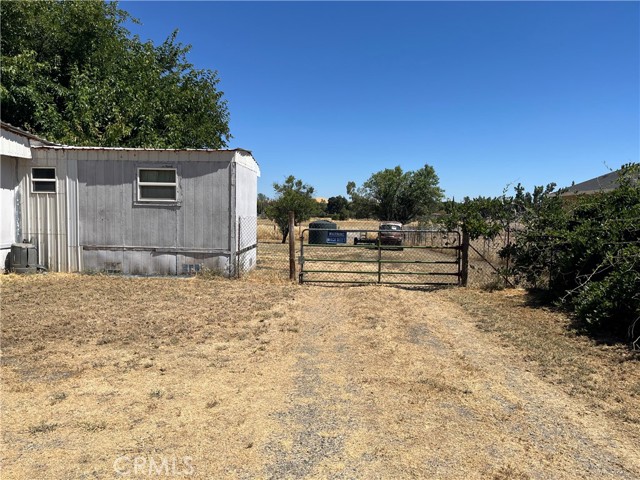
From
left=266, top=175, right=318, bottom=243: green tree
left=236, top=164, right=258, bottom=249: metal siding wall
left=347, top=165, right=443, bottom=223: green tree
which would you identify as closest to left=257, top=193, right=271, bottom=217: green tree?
left=266, top=175, right=318, bottom=243: green tree

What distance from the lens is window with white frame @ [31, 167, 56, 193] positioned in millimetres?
10328

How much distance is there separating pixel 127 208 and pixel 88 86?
8509mm

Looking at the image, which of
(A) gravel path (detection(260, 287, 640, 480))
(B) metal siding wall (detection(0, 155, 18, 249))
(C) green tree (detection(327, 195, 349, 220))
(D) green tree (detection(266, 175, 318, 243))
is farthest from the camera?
(C) green tree (detection(327, 195, 349, 220))

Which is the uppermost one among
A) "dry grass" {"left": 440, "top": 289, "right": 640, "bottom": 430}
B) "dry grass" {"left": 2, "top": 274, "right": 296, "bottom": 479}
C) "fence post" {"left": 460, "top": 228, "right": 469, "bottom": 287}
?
"fence post" {"left": 460, "top": 228, "right": 469, "bottom": 287}

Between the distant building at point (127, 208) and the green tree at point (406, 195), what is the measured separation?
3171 centimetres

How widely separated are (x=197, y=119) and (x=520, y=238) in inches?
615

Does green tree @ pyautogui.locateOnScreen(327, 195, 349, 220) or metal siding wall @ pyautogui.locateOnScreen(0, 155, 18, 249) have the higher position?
green tree @ pyautogui.locateOnScreen(327, 195, 349, 220)

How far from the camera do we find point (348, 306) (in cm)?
799

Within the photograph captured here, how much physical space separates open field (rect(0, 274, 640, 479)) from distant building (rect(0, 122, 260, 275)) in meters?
3.11

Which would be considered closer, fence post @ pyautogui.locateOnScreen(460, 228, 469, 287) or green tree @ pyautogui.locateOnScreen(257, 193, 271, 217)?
fence post @ pyautogui.locateOnScreen(460, 228, 469, 287)

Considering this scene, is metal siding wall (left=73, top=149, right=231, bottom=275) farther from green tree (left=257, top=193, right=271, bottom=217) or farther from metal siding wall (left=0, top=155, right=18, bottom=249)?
green tree (left=257, top=193, right=271, bottom=217)

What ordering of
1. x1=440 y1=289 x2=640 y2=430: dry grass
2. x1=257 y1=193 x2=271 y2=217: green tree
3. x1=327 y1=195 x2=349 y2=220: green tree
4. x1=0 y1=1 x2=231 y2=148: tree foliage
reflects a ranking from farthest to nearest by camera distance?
x1=327 y1=195 x2=349 y2=220: green tree
x1=257 y1=193 x2=271 y2=217: green tree
x1=0 y1=1 x2=231 y2=148: tree foliage
x1=440 y1=289 x2=640 y2=430: dry grass

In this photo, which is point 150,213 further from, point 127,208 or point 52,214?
point 52,214

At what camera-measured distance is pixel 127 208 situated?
1031 cm
